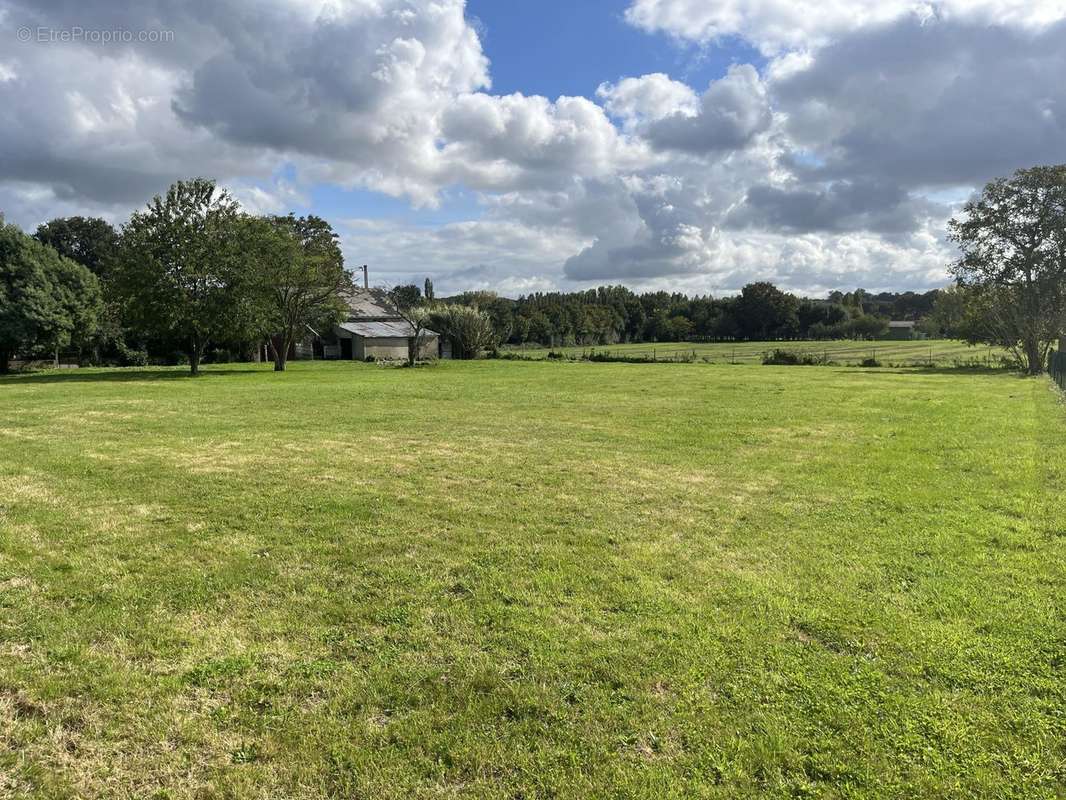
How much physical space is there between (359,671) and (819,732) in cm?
235

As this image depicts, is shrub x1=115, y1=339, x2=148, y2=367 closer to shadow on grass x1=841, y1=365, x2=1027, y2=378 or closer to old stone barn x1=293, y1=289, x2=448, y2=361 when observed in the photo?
old stone barn x1=293, y1=289, x2=448, y2=361

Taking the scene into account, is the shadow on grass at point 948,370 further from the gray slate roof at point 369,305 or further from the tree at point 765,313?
the tree at point 765,313

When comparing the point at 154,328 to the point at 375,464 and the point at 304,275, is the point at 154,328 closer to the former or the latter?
the point at 304,275

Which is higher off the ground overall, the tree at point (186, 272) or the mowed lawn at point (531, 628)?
the tree at point (186, 272)

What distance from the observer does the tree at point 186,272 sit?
27312mm

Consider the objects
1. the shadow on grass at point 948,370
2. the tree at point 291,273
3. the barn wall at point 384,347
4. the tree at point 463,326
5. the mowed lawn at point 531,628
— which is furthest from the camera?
the barn wall at point 384,347

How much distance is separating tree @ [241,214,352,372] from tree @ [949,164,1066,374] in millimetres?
36331

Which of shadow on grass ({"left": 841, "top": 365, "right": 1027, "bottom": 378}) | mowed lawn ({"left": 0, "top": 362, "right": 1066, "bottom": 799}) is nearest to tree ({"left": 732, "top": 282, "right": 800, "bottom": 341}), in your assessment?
shadow on grass ({"left": 841, "top": 365, "right": 1027, "bottom": 378})

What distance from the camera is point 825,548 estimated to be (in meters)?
5.39

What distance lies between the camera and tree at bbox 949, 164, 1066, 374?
32.6m

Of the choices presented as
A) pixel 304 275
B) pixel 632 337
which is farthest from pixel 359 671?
pixel 632 337

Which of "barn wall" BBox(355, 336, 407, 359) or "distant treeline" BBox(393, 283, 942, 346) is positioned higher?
"distant treeline" BBox(393, 283, 942, 346)

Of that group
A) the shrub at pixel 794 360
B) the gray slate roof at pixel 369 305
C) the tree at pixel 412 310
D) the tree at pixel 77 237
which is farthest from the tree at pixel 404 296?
the tree at pixel 77 237

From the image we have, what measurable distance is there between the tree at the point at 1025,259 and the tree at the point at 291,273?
36.3 meters
